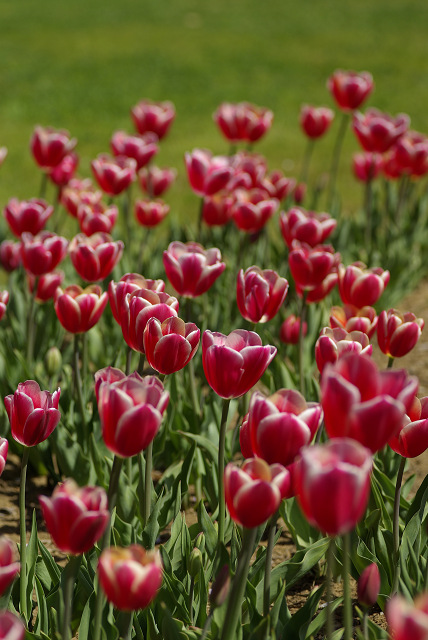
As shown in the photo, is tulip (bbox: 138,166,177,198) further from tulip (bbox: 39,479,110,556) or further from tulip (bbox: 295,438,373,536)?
tulip (bbox: 295,438,373,536)

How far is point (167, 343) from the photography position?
6.49 feet

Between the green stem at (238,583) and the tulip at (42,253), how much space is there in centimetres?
187

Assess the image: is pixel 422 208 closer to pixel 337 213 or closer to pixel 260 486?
pixel 337 213

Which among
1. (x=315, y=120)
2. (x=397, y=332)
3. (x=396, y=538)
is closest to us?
(x=396, y=538)

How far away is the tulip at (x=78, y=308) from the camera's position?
2578 mm

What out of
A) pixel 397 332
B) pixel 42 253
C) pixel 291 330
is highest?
pixel 397 332

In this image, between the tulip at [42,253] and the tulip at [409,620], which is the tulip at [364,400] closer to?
the tulip at [409,620]

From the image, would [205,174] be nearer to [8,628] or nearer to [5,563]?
[5,563]

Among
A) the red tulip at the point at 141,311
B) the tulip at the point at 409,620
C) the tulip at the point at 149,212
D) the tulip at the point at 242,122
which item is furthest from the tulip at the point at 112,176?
the tulip at the point at 409,620

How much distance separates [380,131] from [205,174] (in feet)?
4.18

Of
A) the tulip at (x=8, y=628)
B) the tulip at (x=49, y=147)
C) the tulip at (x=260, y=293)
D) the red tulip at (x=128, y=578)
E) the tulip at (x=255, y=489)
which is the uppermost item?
the tulip at (x=255, y=489)

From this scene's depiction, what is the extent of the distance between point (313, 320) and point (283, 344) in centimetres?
24

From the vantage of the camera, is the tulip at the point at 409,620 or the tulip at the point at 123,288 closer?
the tulip at the point at 409,620

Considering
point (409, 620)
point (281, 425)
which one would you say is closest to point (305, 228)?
point (281, 425)
